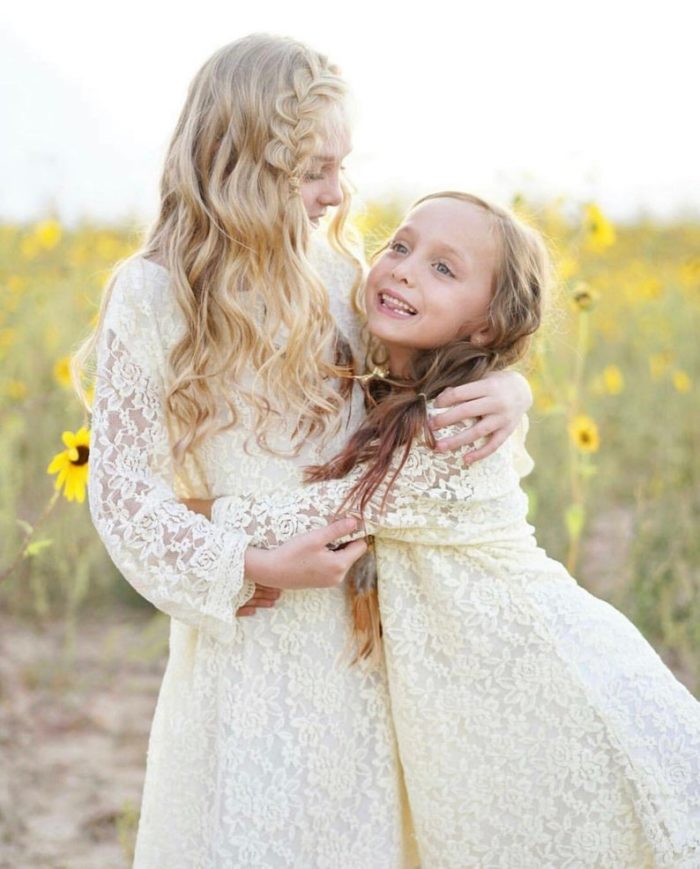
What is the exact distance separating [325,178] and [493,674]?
85 cm

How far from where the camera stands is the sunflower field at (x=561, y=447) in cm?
312

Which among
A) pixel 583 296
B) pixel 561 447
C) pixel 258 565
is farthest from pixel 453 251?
pixel 561 447

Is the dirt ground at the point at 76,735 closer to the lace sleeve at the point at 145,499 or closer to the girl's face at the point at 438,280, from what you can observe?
the lace sleeve at the point at 145,499

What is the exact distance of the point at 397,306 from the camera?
6.45 feet

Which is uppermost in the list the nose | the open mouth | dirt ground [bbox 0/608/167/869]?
the nose

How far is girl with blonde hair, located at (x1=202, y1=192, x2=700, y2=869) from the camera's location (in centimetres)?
179

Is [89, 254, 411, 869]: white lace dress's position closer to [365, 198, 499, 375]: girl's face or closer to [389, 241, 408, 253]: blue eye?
[365, 198, 499, 375]: girl's face

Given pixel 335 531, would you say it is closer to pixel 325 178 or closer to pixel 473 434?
pixel 473 434

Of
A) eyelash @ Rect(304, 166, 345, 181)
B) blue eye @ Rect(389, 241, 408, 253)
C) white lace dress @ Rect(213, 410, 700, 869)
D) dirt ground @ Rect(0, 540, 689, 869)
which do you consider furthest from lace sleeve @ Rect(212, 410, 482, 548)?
dirt ground @ Rect(0, 540, 689, 869)

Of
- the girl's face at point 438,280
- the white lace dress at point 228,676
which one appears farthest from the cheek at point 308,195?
the white lace dress at point 228,676

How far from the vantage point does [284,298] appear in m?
1.90

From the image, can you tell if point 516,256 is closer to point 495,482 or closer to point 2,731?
point 495,482

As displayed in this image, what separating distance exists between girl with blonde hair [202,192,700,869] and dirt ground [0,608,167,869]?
2.96 feet

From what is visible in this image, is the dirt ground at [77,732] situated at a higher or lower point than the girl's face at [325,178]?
lower
